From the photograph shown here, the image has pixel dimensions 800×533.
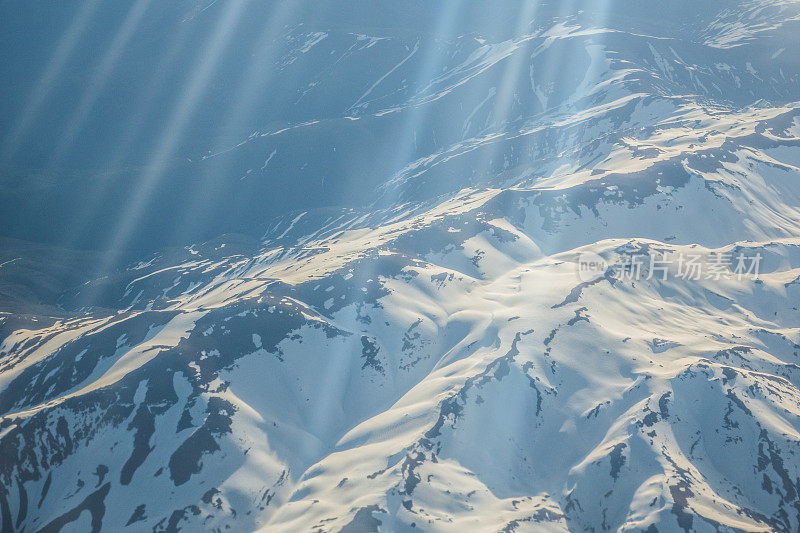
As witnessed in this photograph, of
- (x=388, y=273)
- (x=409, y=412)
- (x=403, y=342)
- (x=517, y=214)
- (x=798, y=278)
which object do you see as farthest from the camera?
(x=517, y=214)

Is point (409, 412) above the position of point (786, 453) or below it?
above

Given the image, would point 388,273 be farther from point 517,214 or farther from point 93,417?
point 93,417

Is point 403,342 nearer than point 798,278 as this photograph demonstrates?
Yes

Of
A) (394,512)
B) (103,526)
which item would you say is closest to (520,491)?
(394,512)

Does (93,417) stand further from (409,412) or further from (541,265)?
(541,265)

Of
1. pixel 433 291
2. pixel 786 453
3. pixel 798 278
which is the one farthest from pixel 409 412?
pixel 798 278

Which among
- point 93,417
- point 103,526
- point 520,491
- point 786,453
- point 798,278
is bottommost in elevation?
point 798,278

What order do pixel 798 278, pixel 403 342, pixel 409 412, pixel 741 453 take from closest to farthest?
1. pixel 741 453
2. pixel 409 412
3. pixel 403 342
4. pixel 798 278

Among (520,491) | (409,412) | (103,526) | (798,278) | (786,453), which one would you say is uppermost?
(103,526)

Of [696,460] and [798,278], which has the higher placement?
[696,460]
